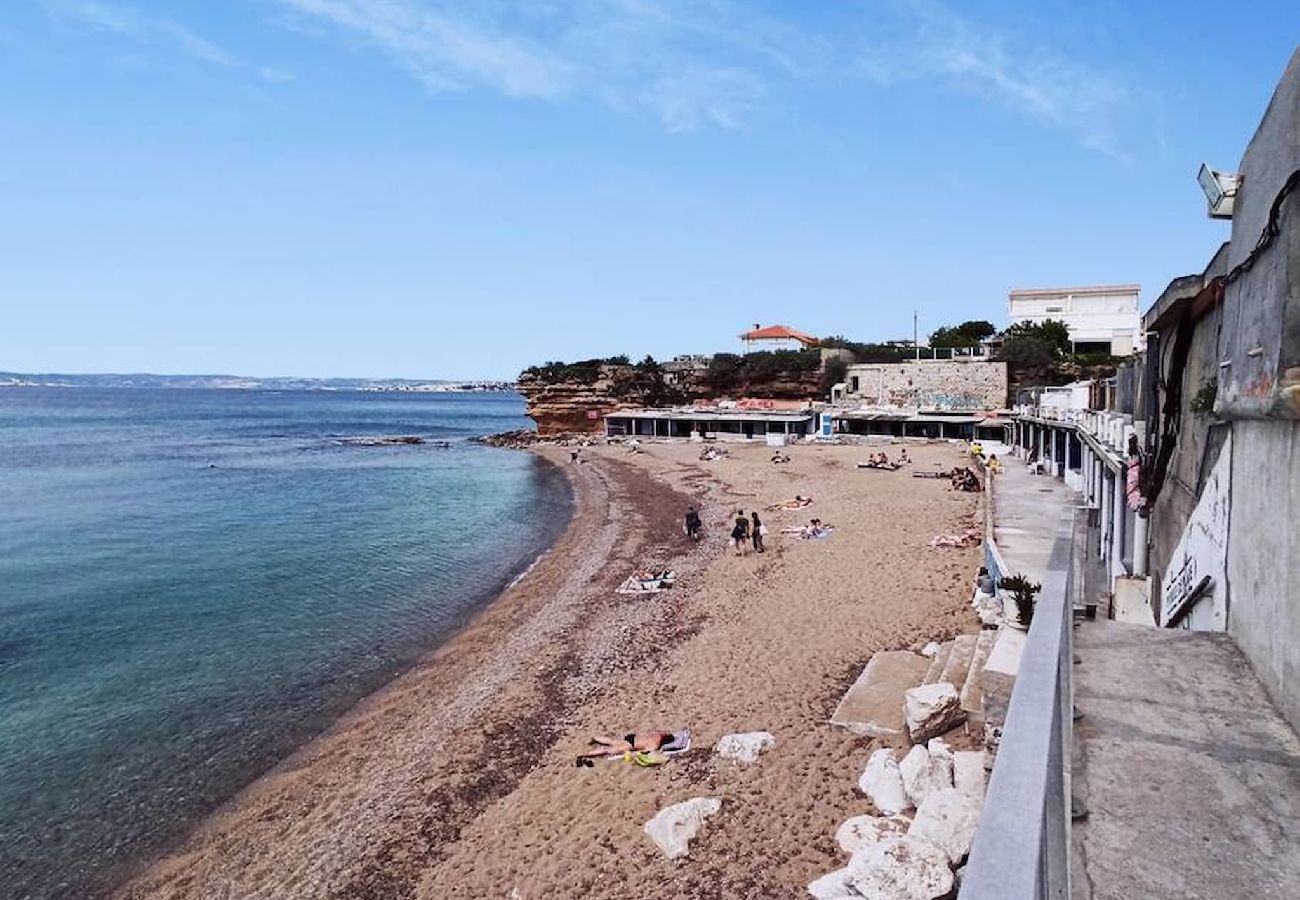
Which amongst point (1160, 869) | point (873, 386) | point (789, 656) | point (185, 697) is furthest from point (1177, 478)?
point (873, 386)

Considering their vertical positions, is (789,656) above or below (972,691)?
below

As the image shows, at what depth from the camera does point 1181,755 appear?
131 inches

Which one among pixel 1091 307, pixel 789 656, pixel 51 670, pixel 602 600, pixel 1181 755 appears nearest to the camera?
pixel 1181 755

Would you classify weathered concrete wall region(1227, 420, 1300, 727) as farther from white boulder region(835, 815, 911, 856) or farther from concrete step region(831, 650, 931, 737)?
concrete step region(831, 650, 931, 737)

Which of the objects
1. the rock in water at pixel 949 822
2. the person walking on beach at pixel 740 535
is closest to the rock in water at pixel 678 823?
the rock in water at pixel 949 822

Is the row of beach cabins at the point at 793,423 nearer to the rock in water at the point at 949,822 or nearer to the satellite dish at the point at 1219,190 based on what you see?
the rock in water at the point at 949,822

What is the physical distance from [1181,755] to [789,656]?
10.1m

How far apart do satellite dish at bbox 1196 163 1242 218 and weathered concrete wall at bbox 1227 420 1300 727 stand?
1.54m

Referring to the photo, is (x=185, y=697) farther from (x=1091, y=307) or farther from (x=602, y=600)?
(x=1091, y=307)

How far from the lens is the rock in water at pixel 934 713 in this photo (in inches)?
352

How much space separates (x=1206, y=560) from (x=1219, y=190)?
2.53 m

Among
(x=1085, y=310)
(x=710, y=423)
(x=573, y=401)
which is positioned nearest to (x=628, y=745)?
(x=710, y=423)

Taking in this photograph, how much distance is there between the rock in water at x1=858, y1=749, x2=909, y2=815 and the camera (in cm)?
801

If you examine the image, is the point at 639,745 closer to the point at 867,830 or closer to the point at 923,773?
the point at 867,830
